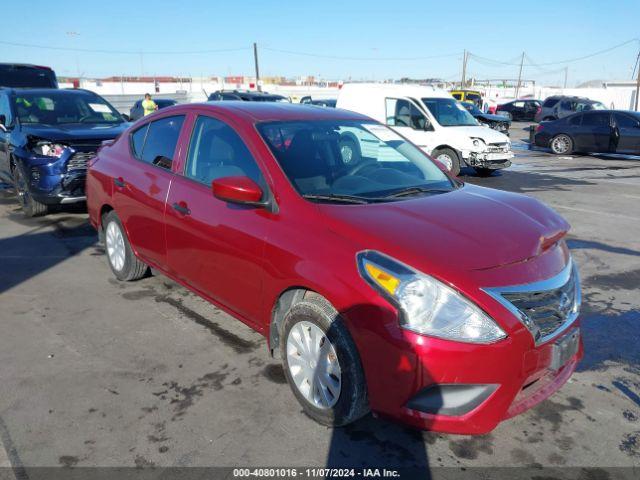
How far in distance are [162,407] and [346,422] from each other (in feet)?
3.66

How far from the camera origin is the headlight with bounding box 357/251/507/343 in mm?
2428

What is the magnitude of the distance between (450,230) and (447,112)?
1062cm

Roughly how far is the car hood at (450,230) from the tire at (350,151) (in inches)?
25.9

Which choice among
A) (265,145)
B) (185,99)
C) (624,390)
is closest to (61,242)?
(265,145)

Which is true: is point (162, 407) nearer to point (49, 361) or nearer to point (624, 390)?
point (49, 361)

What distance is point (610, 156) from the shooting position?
17.3 metres

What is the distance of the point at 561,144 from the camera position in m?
17.5

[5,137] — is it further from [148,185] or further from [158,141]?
[148,185]

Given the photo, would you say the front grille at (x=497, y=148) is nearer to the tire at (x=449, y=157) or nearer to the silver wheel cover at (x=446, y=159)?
the tire at (x=449, y=157)

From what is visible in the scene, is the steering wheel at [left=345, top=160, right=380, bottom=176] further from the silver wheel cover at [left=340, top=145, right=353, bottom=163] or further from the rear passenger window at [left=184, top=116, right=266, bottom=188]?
the rear passenger window at [left=184, top=116, right=266, bottom=188]

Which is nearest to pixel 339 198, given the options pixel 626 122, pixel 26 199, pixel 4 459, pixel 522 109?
pixel 4 459

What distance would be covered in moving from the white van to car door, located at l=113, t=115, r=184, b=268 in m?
8.01

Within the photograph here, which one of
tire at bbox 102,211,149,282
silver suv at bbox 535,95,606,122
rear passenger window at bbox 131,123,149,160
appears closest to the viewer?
rear passenger window at bbox 131,123,149,160

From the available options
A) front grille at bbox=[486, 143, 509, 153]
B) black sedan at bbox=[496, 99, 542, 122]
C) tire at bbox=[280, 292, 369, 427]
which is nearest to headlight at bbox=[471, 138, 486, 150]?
front grille at bbox=[486, 143, 509, 153]
